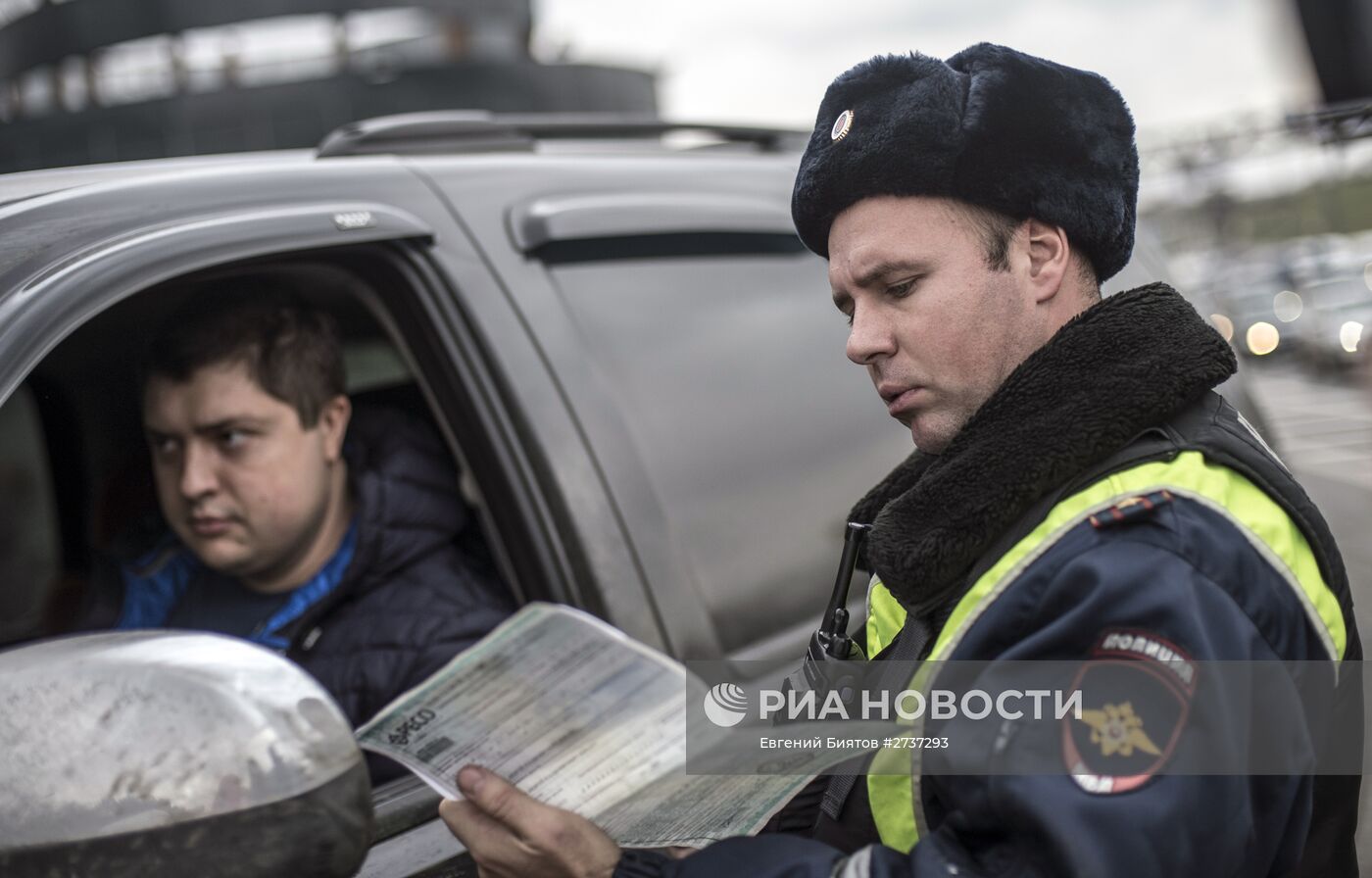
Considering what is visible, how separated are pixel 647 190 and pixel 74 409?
1400 mm

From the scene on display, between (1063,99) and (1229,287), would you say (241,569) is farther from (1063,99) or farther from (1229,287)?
(1229,287)

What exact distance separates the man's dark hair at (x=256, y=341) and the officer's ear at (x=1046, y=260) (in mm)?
1458

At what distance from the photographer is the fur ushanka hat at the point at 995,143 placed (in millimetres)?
1391

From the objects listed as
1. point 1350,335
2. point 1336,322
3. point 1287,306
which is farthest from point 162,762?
point 1287,306

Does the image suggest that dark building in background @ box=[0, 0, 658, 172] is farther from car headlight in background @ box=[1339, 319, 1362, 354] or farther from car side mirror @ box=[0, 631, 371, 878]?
car side mirror @ box=[0, 631, 371, 878]

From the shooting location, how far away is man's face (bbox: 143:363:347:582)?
7.75 ft

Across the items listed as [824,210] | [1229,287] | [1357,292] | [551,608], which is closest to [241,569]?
[551,608]

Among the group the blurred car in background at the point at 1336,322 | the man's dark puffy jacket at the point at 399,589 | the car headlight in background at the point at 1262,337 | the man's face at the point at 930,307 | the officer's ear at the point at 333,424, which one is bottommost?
the car headlight in background at the point at 1262,337

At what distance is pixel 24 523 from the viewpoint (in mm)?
3145

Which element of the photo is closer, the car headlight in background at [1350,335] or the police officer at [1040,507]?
the police officer at [1040,507]

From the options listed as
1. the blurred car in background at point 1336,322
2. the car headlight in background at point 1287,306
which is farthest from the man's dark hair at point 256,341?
the car headlight in background at point 1287,306

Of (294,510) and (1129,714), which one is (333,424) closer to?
(294,510)

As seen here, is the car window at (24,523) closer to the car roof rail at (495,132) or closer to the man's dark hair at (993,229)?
the car roof rail at (495,132)

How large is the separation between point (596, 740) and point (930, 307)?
0.56 metres
